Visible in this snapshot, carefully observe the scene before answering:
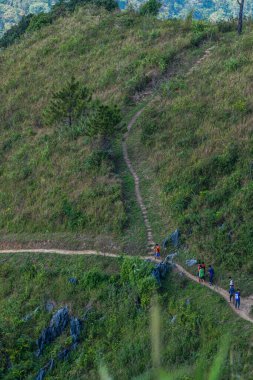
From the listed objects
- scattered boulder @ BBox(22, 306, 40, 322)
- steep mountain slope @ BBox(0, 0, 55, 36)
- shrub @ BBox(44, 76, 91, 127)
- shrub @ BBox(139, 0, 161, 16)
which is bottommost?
scattered boulder @ BBox(22, 306, 40, 322)

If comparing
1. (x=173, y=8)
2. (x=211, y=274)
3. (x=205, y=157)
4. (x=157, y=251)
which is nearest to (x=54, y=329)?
(x=157, y=251)

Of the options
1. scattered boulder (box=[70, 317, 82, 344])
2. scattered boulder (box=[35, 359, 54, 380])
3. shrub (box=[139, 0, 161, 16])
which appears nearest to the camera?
scattered boulder (box=[35, 359, 54, 380])

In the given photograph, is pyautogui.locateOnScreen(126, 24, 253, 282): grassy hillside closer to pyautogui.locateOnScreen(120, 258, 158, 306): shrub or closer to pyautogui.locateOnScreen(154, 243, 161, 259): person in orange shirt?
pyautogui.locateOnScreen(154, 243, 161, 259): person in orange shirt

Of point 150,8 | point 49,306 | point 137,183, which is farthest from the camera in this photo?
point 150,8

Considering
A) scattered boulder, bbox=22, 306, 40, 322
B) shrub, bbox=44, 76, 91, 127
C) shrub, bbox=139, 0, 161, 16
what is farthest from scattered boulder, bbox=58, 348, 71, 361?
shrub, bbox=139, 0, 161, 16

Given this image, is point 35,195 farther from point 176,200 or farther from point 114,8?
point 114,8

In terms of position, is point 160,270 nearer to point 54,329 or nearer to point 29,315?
point 54,329

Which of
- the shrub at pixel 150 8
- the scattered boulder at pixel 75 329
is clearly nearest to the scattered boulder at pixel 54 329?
the scattered boulder at pixel 75 329

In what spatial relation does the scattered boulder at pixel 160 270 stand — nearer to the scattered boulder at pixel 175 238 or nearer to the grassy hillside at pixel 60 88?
the scattered boulder at pixel 175 238
